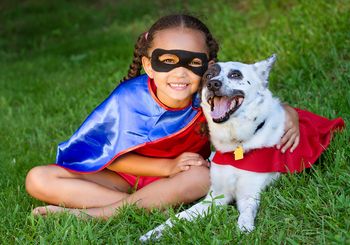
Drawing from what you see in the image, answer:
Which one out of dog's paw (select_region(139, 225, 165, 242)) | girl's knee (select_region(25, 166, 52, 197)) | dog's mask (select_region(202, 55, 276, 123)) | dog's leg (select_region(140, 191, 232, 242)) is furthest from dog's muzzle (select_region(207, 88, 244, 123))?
girl's knee (select_region(25, 166, 52, 197))

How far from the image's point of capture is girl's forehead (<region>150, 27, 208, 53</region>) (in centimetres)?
339

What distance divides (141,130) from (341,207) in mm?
1239

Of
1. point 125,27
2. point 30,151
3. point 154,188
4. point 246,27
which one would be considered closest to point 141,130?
point 154,188

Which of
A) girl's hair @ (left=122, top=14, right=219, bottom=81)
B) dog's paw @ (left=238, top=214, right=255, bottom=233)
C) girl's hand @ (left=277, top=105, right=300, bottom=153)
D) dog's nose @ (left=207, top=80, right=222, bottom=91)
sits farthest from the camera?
girl's hair @ (left=122, top=14, right=219, bottom=81)

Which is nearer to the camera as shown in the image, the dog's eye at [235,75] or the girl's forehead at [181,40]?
the dog's eye at [235,75]

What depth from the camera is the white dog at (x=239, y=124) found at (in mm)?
3164

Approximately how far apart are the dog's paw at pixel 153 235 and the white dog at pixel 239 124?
0.02 m

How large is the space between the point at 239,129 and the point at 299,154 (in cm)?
41

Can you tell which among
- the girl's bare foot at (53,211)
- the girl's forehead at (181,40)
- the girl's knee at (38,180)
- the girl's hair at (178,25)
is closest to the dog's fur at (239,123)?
the girl's forehead at (181,40)

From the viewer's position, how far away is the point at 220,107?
3180 millimetres

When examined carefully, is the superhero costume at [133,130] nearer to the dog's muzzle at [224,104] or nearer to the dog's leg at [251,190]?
the dog's muzzle at [224,104]

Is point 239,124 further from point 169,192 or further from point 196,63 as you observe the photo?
point 169,192

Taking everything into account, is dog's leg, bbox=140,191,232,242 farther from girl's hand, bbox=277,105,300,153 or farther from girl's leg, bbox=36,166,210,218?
girl's hand, bbox=277,105,300,153

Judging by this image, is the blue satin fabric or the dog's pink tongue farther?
the blue satin fabric
